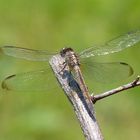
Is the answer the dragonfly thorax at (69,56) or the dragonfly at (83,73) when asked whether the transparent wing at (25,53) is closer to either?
the dragonfly at (83,73)

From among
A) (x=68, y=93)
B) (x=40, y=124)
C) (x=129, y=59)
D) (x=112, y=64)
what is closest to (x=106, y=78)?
(x=112, y=64)

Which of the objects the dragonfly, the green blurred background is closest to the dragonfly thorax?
the dragonfly

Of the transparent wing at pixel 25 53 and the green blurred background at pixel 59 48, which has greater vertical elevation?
the green blurred background at pixel 59 48

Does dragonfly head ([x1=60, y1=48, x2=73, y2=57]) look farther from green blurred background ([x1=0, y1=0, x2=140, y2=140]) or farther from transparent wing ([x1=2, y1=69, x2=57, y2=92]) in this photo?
green blurred background ([x1=0, y1=0, x2=140, y2=140])

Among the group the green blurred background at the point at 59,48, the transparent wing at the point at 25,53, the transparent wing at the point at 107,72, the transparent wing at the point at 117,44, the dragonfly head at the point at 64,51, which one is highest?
the green blurred background at the point at 59,48

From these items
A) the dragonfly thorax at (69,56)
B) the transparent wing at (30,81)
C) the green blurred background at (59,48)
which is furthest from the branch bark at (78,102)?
the green blurred background at (59,48)

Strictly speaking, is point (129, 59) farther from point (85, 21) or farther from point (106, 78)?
point (106, 78)

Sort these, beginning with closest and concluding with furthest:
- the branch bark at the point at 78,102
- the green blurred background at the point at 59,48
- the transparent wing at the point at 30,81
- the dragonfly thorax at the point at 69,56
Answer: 1. the branch bark at the point at 78,102
2. the dragonfly thorax at the point at 69,56
3. the transparent wing at the point at 30,81
4. the green blurred background at the point at 59,48
